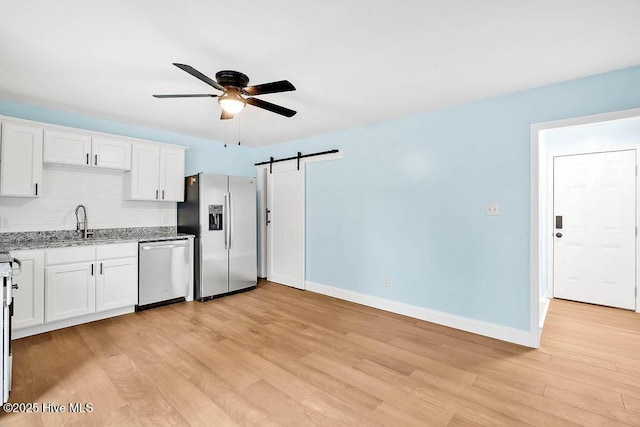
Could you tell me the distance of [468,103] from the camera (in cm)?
322

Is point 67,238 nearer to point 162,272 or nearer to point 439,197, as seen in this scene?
point 162,272

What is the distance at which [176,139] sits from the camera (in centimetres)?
465

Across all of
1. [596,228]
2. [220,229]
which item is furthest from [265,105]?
[596,228]

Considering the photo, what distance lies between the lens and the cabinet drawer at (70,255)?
10.2 feet

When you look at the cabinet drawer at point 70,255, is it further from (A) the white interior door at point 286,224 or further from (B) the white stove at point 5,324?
(A) the white interior door at point 286,224

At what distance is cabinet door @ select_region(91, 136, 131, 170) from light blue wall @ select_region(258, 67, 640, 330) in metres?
2.70

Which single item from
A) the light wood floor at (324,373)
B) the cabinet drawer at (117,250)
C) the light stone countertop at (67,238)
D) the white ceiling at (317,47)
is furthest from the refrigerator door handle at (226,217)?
the white ceiling at (317,47)

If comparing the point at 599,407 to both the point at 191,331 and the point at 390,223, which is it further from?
the point at 191,331

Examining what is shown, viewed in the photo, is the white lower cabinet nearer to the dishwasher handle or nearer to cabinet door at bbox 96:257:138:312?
cabinet door at bbox 96:257:138:312

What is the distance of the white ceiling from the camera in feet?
5.79

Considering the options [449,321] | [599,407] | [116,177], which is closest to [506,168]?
[449,321]

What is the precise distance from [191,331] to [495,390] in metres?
2.85

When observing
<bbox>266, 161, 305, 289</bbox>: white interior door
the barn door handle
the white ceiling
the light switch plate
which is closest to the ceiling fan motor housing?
Result: the white ceiling

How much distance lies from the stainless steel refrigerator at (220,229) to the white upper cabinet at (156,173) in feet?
0.66
